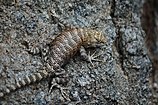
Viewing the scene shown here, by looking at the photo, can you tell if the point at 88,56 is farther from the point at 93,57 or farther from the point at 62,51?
the point at 62,51

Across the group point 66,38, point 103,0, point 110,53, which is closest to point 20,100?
point 66,38

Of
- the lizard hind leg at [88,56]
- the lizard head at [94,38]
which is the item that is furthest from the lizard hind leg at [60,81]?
the lizard head at [94,38]

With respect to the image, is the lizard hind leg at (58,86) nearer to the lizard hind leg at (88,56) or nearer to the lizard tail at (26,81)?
the lizard tail at (26,81)

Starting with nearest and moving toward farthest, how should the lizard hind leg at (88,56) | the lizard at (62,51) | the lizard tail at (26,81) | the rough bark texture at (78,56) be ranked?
the lizard tail at (26,81), the rough bark texture at (78,56), the lizard at (62,51), the lizard hind leg at (88,56)

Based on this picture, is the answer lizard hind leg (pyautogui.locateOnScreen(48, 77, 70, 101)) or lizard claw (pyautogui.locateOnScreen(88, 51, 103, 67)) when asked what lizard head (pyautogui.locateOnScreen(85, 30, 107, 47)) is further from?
lizard hind leg (pyautogui.locateOnScreen(48, 77, 70, 101))

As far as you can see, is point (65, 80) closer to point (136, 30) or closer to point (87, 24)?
point (87, 24)

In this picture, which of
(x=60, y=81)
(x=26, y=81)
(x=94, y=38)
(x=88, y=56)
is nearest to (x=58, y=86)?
(x=60, y=81)

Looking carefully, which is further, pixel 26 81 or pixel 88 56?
pixel 88 56

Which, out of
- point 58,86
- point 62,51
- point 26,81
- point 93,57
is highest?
point 62,51
